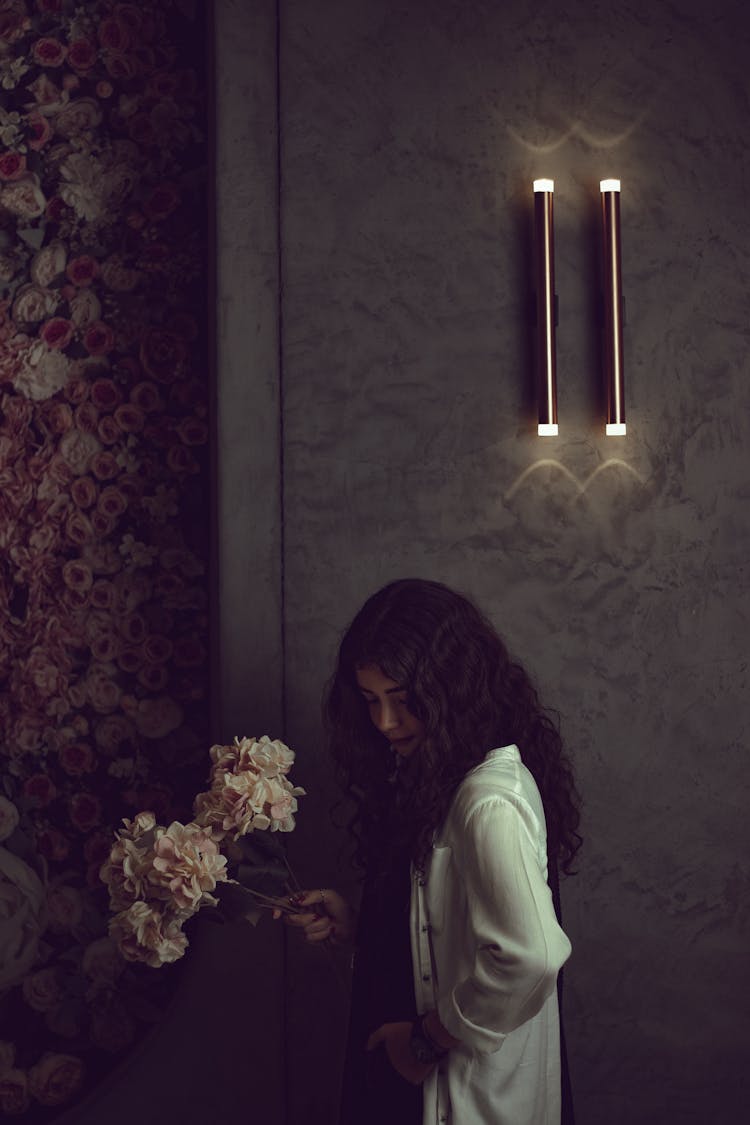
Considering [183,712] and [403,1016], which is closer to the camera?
[403,1016]

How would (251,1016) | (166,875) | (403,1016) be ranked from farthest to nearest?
1. (251,1016)
2. (403,1016)
3. (166,875)

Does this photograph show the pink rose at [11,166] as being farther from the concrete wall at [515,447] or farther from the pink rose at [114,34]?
the concrete wall at [515,447]

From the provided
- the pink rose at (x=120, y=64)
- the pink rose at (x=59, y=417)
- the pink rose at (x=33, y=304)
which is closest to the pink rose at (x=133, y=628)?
the pink rose at (x=59, y=417)

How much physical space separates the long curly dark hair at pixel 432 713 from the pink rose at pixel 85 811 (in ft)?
2.68

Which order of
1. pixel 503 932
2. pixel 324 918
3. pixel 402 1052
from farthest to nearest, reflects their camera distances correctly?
pixel 324 918, pixel 402 1052, pixel 503 932

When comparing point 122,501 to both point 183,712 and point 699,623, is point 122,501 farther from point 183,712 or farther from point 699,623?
point 699,623

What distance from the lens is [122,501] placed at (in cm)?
245

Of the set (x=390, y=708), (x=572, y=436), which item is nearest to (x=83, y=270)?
(x=572, y=436)

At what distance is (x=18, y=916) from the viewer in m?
2.38

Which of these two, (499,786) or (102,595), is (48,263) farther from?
(499,786)

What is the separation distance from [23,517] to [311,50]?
1.22m

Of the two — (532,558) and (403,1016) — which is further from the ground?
(532,558)

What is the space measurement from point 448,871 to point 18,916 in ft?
3.96

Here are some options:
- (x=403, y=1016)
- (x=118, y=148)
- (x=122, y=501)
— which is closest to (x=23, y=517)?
(x=122, y=501)
